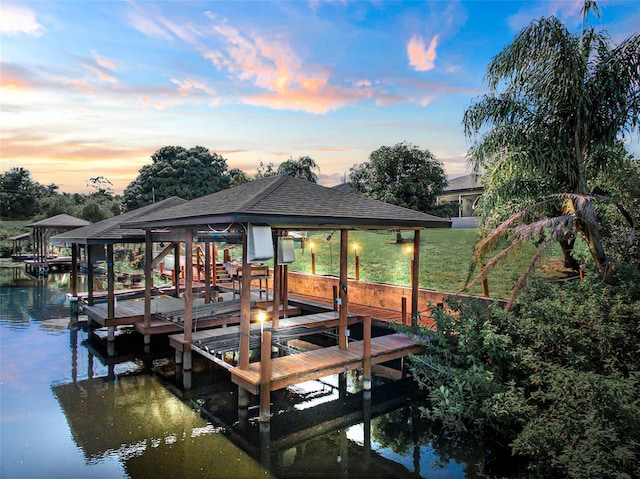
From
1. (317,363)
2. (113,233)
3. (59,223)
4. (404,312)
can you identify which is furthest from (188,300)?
(59,223)

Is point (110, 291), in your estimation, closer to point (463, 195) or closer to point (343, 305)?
point (343, 305)

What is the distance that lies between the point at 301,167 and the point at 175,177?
21.5m

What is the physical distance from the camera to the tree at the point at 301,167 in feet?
72.3

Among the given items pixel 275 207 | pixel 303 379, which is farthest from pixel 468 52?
pixel 303 379

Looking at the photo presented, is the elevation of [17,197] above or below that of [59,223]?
above

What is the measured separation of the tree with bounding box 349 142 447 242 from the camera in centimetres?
1595

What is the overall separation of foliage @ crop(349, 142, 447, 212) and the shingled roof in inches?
284

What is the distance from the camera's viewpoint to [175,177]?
38719 mm

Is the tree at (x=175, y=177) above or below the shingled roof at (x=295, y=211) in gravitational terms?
above

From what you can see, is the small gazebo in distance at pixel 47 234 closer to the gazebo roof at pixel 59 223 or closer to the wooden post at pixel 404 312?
the gazebo roof at pixel 59 223

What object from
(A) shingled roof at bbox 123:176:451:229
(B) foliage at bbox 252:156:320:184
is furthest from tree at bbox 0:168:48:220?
(A) shingled roof at bbox 123:176:451:229

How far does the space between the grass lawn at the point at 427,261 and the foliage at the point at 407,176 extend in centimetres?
203

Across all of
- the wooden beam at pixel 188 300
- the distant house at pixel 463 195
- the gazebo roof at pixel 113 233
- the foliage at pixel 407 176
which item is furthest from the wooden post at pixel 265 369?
the distant house at pixel 463 195

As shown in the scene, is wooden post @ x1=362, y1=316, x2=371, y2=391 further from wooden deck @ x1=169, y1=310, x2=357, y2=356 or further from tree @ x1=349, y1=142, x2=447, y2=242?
tree @ x1=349, y1=142, x2=447, y2=242
